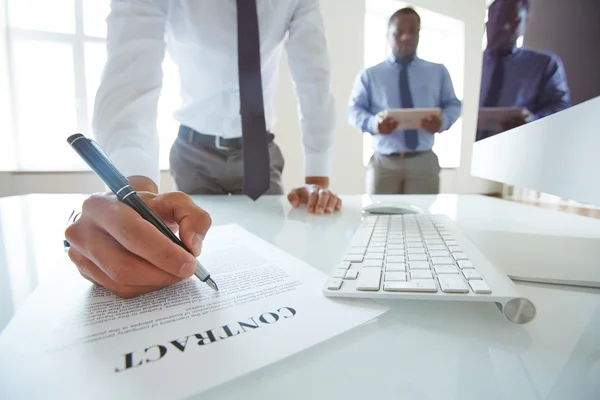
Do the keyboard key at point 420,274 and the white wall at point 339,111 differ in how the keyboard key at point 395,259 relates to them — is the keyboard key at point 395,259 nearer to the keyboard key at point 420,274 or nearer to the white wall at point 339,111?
the keyboard key at point 420,274

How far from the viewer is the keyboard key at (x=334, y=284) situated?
302mm

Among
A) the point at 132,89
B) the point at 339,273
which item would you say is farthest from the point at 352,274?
the point at 132,89

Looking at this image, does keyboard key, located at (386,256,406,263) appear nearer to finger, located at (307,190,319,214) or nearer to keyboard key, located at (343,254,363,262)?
keyboard key, located at (343,254,363,262)

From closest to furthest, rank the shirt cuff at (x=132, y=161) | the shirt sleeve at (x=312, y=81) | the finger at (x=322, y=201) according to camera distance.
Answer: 1. the shirt cuff at (x=132, y=161)
2. the finger at (x=322, y=201)
3. the shirt sleeve at (x=312, y=81)

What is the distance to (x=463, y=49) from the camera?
156 inches

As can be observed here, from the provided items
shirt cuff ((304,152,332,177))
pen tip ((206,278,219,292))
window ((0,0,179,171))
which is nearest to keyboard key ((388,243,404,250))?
pen tip ((206,278,219,292))

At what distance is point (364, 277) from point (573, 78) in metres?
0.33

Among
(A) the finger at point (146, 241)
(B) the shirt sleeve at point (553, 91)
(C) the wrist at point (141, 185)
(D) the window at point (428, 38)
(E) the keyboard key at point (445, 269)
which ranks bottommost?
(E) the keyboard key at point (445, 269)

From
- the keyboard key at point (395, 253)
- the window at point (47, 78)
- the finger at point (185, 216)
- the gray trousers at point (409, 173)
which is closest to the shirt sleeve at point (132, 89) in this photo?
the finger at point (185, 216)

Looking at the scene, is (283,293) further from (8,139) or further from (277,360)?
(8,139)

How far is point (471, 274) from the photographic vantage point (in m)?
0.30

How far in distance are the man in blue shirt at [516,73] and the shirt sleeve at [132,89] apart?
70 cm

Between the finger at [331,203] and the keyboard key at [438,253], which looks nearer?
the keyboard key at [438,253]

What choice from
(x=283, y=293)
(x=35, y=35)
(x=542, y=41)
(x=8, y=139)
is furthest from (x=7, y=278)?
(x=35, y=35)
